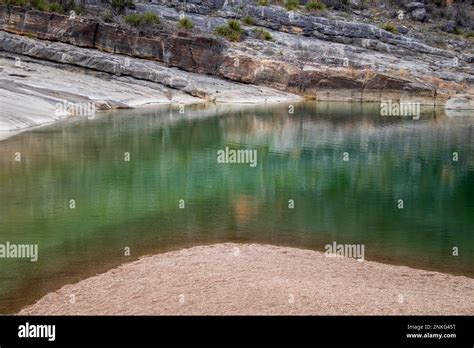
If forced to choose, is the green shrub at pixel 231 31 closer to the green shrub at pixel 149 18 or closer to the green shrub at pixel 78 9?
the green shrub at pixel 149 18

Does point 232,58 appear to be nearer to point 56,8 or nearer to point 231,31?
point 231,31

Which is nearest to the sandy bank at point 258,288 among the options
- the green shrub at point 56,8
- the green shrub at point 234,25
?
the green shrub at point 56,8

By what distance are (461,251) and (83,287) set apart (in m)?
9.09

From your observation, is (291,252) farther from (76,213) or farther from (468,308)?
(76,213)

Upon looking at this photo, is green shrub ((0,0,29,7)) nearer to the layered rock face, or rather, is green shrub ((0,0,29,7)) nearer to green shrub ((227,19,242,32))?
the layered rock face

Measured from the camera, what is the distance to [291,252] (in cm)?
1496

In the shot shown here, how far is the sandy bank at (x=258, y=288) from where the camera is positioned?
10.8 m

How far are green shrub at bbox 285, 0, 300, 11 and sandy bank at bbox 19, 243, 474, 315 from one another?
240 feet

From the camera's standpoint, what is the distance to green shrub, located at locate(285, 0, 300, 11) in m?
84.2

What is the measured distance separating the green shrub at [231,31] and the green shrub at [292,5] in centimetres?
1180

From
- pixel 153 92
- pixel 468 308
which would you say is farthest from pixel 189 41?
pixel 468 308

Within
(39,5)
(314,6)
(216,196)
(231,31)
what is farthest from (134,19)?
(216,196)

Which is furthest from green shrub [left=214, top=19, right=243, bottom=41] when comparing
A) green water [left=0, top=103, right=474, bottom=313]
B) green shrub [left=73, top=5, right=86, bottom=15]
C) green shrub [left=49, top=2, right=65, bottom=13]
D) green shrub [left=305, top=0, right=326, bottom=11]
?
green water [left=0, top=103, right=474, bottom=313]
